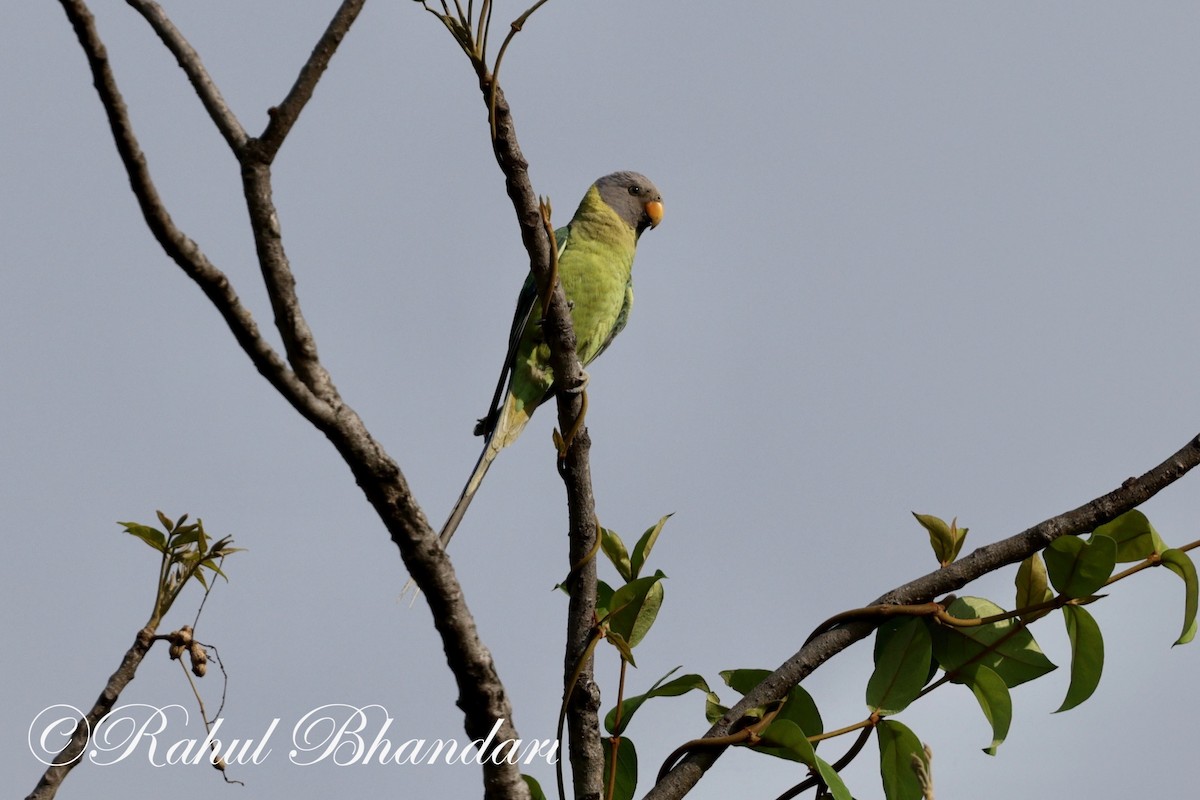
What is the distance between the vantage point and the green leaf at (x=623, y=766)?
2.63 metres

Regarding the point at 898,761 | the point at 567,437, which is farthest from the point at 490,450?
the point at 898,761

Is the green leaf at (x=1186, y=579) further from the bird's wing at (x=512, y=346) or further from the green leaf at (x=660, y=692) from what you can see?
the bird's wing at (x=512, y=346)

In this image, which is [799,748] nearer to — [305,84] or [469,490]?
[305,84]

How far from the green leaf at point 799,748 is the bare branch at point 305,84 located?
150 centimetres

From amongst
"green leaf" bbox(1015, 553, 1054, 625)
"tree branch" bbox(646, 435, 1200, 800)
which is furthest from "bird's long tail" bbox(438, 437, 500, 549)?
"green leaf" bbox(1015, 553, 1054, 625)

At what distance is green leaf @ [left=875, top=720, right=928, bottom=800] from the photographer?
240 cm

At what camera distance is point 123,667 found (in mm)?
2211

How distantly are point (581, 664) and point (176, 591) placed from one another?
2.88 ft

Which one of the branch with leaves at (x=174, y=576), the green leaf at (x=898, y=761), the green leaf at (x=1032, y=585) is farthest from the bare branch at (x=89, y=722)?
the green leaf at (x=1032, y=585)

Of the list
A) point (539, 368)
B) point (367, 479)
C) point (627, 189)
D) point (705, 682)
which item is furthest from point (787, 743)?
point (627, 189)

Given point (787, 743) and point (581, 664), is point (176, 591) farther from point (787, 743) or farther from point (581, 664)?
point (787, 743)

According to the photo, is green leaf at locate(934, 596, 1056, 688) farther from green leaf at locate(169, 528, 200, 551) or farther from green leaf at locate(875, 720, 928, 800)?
green leaf at locate(169, 528, 200, 551)

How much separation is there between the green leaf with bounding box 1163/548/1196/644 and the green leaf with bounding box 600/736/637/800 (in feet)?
3.94

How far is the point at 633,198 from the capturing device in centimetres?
576
